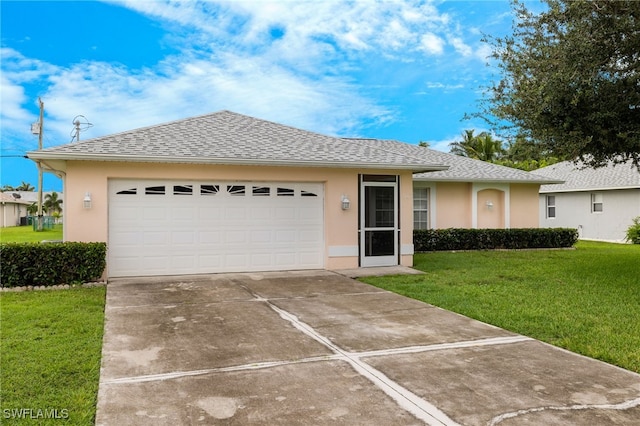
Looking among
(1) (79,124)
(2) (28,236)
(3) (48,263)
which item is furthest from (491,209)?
(1) (79,124)

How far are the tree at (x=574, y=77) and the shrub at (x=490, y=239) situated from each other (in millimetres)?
7506

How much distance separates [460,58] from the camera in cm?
2303

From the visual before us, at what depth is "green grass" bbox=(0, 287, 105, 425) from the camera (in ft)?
12.9

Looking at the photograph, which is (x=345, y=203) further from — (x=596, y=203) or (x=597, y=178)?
(x=597, y=178)

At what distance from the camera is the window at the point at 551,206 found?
24814 millimetres

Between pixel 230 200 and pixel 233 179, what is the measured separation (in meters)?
0.52

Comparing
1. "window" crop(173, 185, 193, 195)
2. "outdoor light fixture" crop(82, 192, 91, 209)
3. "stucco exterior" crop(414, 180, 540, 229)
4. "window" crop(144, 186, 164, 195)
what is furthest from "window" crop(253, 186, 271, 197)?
"stucco exterior" crop(414, 180, 540, 229)

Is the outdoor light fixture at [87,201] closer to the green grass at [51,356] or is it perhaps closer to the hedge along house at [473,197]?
the green grass at [51,356]

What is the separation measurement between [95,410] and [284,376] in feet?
5.32

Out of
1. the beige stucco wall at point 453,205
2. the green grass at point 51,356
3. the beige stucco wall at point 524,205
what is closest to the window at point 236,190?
the green grass at point 51,356

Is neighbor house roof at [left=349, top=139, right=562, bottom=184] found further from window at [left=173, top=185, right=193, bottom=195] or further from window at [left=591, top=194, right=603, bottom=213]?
window at [left=173, top=185, right=193, bottom=195]

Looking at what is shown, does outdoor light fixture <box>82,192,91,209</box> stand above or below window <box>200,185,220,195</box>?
below

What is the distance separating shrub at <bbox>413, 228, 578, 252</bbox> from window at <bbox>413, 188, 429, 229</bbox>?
83 centimetres

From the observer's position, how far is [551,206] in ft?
81.9
